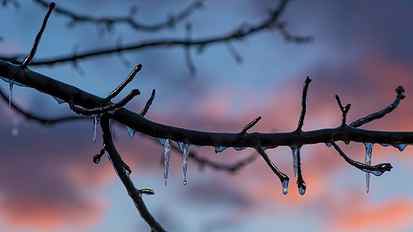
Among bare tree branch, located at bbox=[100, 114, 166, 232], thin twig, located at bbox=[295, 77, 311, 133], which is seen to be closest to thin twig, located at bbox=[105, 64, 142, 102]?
bare tree branch, located at bbox=[100, 114, 166, 232]

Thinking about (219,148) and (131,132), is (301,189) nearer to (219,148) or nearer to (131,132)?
(219,148)

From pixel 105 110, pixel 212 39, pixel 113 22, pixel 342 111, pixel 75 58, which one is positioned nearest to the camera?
pixel 105 110

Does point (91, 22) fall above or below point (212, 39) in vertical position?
above

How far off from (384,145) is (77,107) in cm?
96

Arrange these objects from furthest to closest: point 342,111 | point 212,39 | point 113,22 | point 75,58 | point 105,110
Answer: point 113,22 → point 212,39 → point 75,58 → point 342,111 → point 105,110

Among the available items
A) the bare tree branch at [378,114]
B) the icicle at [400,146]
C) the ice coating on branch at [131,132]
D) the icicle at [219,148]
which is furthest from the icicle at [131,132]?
the icicle at [400,146]

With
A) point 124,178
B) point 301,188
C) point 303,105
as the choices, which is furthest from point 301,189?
point 124,178

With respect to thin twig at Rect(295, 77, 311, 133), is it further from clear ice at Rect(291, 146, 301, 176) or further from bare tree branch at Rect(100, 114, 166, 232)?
bare tree branch at Rect(100, 114, 166, 232)

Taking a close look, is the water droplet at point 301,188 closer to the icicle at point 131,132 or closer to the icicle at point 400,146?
the icicle at point 400,146

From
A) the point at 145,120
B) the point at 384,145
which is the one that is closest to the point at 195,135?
the point at 145,120

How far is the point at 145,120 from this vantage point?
2.36 metres

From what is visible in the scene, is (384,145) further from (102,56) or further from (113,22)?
(113,22)

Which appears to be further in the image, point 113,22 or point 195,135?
point 113,22

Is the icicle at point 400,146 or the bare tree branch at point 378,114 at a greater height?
the bare tree branch at point 378,114
